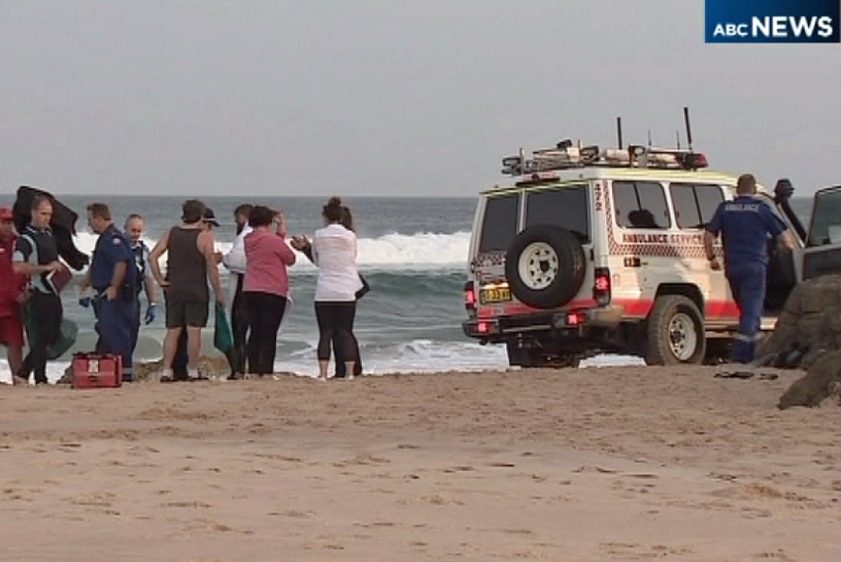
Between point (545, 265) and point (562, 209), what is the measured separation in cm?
65

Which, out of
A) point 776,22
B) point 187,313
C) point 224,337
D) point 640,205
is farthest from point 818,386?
point 776,22

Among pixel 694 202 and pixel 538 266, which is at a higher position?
pixel 694 202

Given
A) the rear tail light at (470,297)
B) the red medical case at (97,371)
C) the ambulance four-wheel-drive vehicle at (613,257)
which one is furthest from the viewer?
the rear tail light at (470,297)

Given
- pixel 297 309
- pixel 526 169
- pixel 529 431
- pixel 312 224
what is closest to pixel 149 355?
pixel 297 309

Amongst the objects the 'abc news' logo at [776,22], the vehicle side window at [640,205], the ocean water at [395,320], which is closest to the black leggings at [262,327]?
the vehicle side window at [640,205]

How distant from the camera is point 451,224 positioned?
3401 inches

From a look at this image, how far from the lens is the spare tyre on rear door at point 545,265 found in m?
13.8

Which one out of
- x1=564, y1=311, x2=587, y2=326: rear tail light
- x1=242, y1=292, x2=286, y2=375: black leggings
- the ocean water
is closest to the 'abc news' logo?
the ocean water

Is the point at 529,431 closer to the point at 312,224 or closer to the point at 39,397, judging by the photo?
the point at 39,397

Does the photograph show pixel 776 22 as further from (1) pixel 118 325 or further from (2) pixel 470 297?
(1) pixel 118 325

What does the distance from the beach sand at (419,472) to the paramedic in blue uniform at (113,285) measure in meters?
0.66

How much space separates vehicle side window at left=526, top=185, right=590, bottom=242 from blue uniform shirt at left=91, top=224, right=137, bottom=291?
3749 mm

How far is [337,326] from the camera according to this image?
13250mm

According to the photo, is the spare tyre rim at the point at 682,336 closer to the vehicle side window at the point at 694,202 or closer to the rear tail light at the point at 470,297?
the vehicle side window at the point at 694,202
